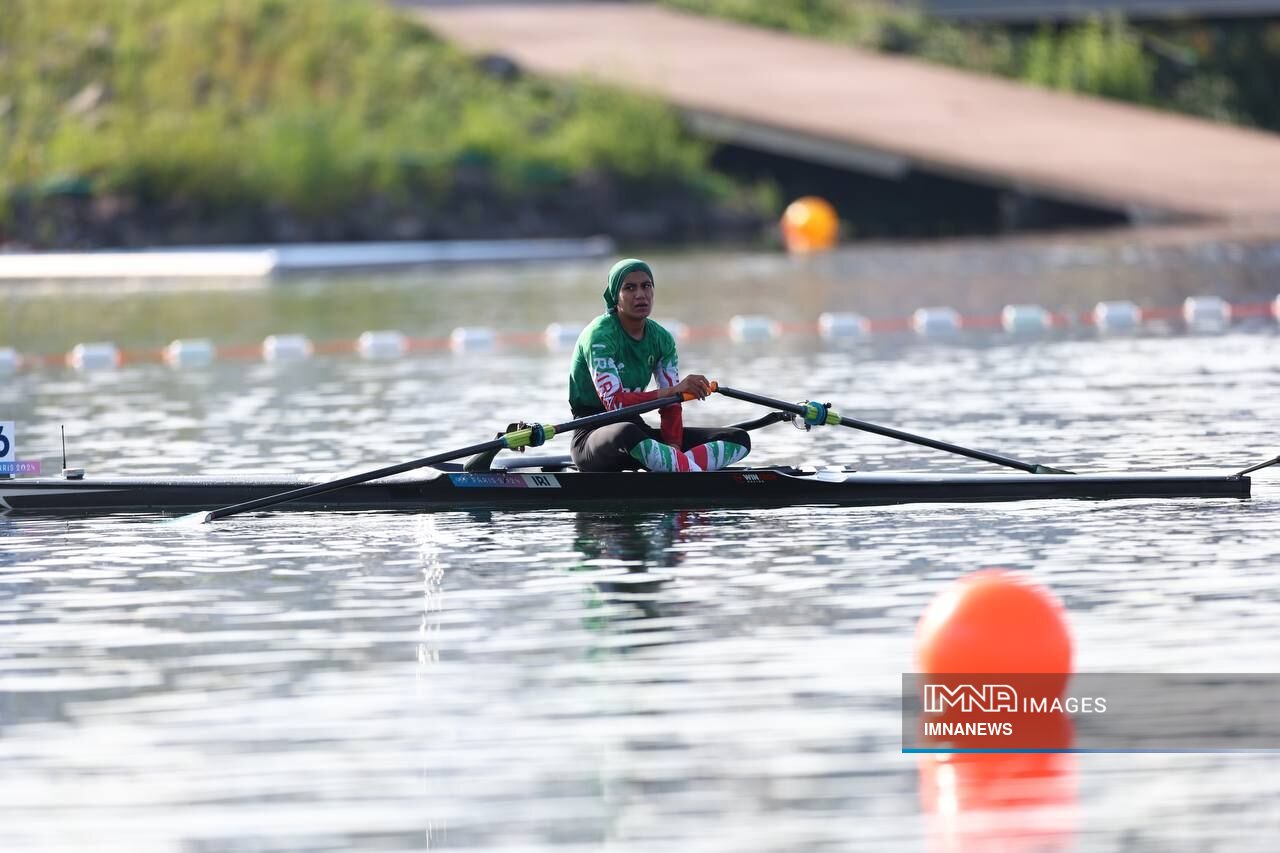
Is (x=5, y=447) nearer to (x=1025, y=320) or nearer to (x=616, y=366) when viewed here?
(x=616, y=366)

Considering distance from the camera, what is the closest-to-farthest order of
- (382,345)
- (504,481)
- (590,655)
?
1. (590,655)
2. (504,481)
3. (382,345)

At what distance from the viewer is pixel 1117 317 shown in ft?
75.8

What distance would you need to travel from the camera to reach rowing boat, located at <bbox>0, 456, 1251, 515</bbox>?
1126 centimetres

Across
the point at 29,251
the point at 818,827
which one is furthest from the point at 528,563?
the point at 29,251

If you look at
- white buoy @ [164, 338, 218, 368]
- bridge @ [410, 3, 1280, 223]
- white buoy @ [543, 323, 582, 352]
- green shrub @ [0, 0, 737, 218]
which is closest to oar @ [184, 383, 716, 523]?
white buoy @ [164, 338, 218, 368]

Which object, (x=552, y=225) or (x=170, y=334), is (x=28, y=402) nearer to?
(x=170, y=334)

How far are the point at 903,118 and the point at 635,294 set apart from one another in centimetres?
2979

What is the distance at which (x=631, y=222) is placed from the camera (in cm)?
4178

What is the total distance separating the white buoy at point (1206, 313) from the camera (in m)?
22.1

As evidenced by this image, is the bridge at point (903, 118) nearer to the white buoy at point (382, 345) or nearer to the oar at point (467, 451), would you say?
the white buoy at point (382, 345)

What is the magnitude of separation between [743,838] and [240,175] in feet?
116

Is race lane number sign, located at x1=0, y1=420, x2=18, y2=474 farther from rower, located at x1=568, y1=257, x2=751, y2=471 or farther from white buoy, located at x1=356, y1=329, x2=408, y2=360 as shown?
white buoy, located at x1=356, y1=329, x2=408, y2=360

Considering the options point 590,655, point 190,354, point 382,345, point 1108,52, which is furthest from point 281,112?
point 590,655

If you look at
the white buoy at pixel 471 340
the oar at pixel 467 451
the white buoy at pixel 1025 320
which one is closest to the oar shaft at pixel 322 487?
the oar at pixel 467 451
